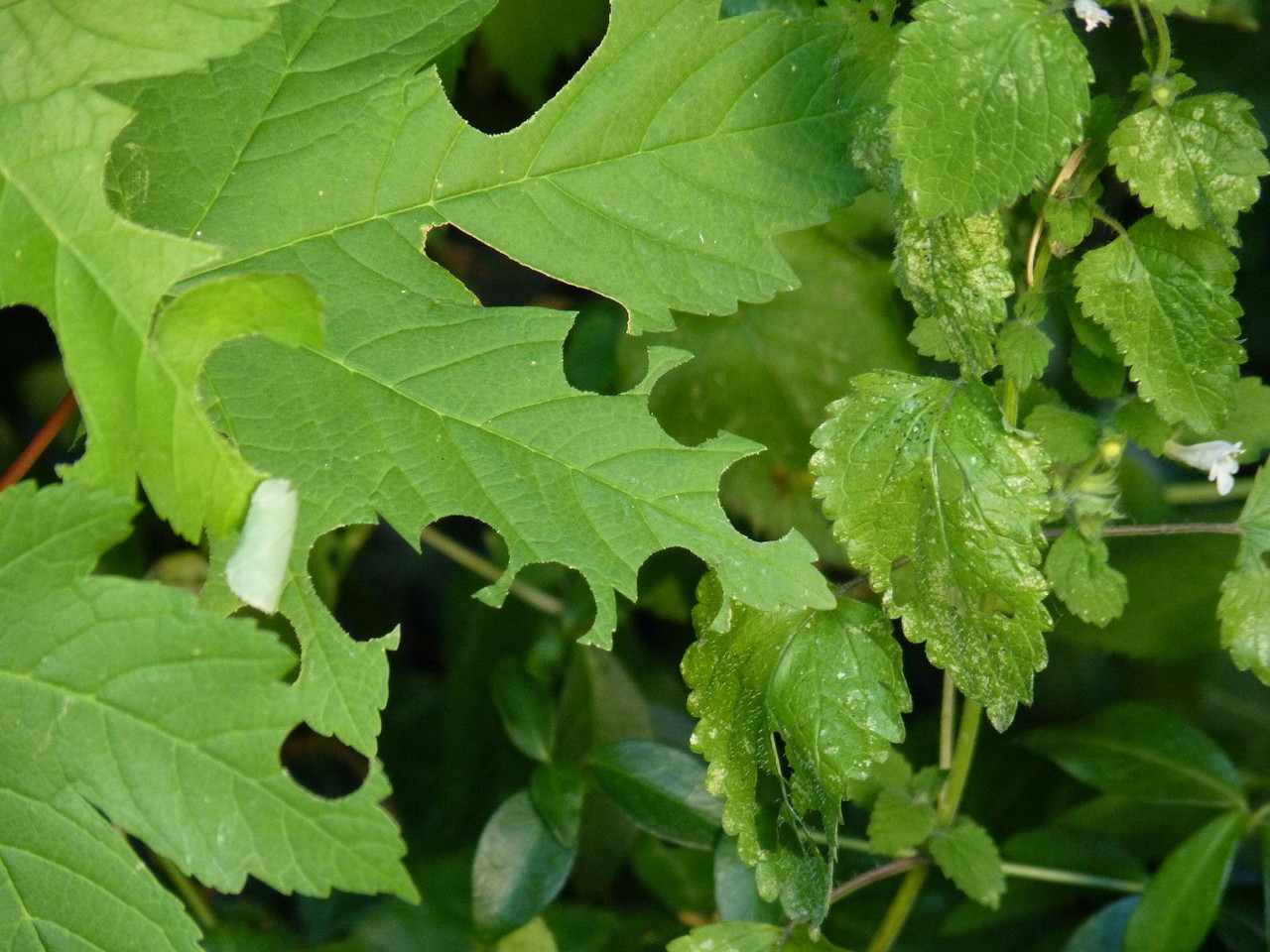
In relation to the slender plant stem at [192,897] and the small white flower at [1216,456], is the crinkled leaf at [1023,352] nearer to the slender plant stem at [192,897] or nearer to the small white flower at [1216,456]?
the small white flower at [1216,456]

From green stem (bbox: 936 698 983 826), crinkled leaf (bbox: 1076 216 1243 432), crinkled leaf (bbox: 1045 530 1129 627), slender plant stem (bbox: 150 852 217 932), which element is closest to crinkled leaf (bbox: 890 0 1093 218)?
crinkled leaf (bbox: 1076 216 1243 432)

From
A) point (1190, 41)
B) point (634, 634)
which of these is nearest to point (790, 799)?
point (634, 634)

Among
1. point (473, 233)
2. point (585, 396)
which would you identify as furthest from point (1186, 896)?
point (473, 233)

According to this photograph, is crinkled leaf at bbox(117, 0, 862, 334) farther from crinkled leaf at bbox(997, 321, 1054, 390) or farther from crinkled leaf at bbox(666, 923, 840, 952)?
crinkled leaf at bbox(666, 923, 840, 952)

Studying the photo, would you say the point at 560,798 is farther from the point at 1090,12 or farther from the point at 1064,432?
the point at 1090,12

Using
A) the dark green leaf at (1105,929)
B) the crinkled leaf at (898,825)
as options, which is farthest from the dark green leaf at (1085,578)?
the dark green leaf at (1105,929)
